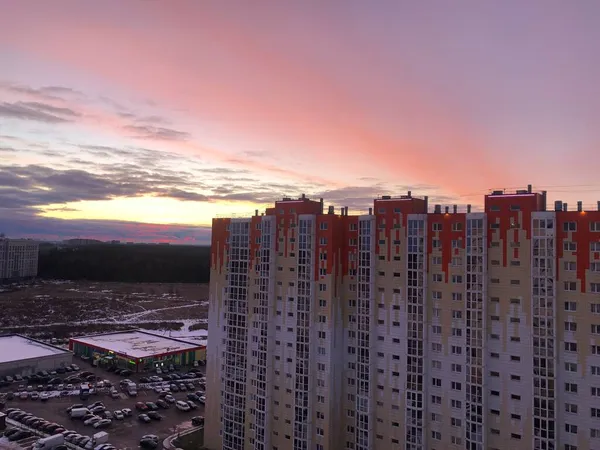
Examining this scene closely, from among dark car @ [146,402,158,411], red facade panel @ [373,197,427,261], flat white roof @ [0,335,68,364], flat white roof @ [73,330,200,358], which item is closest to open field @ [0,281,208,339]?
flat white roof @ [73,330,200,358]

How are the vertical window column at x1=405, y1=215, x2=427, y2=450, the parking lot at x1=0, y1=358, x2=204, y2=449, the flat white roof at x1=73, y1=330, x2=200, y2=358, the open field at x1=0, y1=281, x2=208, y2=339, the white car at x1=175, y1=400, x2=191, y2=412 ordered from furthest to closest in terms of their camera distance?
1. the open field at x1=0, y1=281, x2=208, y2=339
2. the flat white roof at x1=73, y1=330, x2=200, y2=358
3. the white car at x1=175, y1=400, x2=191, y2=412
4. the parking lot at x1=0, y1=358, x2=204, y2=449
5. the vertical window column at x1=405, y1=215, x2=427, y2=450

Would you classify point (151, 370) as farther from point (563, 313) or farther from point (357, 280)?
point (563, 313)

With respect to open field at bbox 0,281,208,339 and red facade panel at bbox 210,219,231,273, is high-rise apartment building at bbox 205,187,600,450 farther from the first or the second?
open field at bbox 0,281,208,339

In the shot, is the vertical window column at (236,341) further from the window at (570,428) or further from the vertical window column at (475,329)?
the window at (570,428)

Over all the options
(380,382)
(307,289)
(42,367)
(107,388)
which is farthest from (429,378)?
(42,367)

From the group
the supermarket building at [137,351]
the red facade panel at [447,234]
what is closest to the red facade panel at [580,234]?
the red facade panel at [447,234]

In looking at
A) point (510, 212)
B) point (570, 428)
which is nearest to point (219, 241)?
point (510, 212)
